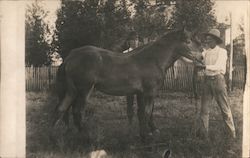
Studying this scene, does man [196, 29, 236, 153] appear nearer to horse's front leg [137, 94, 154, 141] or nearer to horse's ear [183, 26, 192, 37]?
horse's ear [183, 26, 192, 37]

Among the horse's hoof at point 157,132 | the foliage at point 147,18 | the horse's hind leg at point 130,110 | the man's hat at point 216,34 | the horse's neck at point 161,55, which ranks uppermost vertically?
the foliage at point 147,18

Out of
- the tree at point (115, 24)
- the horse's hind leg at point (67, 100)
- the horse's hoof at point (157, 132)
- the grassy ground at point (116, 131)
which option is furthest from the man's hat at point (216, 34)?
the horse's hind leg at point (67, 100)

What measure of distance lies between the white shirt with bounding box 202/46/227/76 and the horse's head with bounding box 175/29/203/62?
0.10ft

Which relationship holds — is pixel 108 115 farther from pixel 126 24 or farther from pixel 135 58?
pixel 126 24

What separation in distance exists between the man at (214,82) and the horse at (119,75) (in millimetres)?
53

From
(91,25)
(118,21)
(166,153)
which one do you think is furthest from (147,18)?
(166,153)

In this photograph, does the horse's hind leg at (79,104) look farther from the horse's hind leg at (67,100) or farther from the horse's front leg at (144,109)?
the horse's front leg at (144,109)

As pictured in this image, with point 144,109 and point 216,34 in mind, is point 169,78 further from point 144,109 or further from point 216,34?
point 216,34

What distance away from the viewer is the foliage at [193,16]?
173 centimetres

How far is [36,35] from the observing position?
176cm

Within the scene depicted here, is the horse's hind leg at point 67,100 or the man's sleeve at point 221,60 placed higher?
the man's sleeve at point 221,60

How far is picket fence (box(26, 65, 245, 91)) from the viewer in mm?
1729

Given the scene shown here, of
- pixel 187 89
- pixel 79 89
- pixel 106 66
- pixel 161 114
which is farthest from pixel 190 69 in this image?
pixel 79 89

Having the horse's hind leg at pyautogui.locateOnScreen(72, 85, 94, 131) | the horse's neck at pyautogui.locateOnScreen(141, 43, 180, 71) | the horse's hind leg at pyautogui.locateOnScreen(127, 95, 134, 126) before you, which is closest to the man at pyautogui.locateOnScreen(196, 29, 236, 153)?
the horse's neck at pyautogui.locateOnScreen(141, 43, 180, 71)
